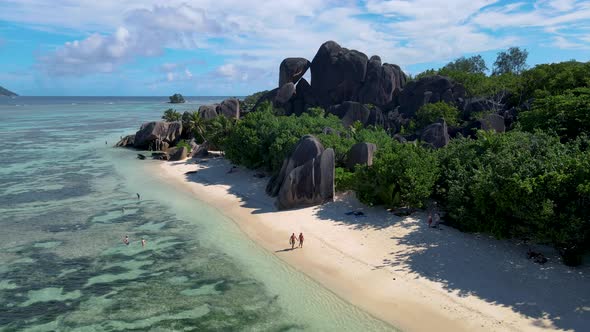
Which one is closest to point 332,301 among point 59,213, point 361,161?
point 361,161

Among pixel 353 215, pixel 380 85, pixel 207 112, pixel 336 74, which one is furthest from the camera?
pixel 336 74

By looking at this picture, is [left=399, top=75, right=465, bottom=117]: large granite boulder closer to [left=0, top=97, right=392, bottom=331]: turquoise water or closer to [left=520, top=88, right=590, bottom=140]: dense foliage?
[left=520, top=88, right=590, bottom=140]: dense foliage

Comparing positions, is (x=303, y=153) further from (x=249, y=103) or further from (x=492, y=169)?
(x=249, y=103)

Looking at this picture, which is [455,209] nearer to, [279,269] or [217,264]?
[279,269]

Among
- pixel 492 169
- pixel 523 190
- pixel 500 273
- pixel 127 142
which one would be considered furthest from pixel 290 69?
pixel 500 273

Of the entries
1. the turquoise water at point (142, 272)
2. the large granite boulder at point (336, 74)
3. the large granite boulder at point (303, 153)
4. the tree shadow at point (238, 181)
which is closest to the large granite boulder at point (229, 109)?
the large granite boulder at point (336, 74)
